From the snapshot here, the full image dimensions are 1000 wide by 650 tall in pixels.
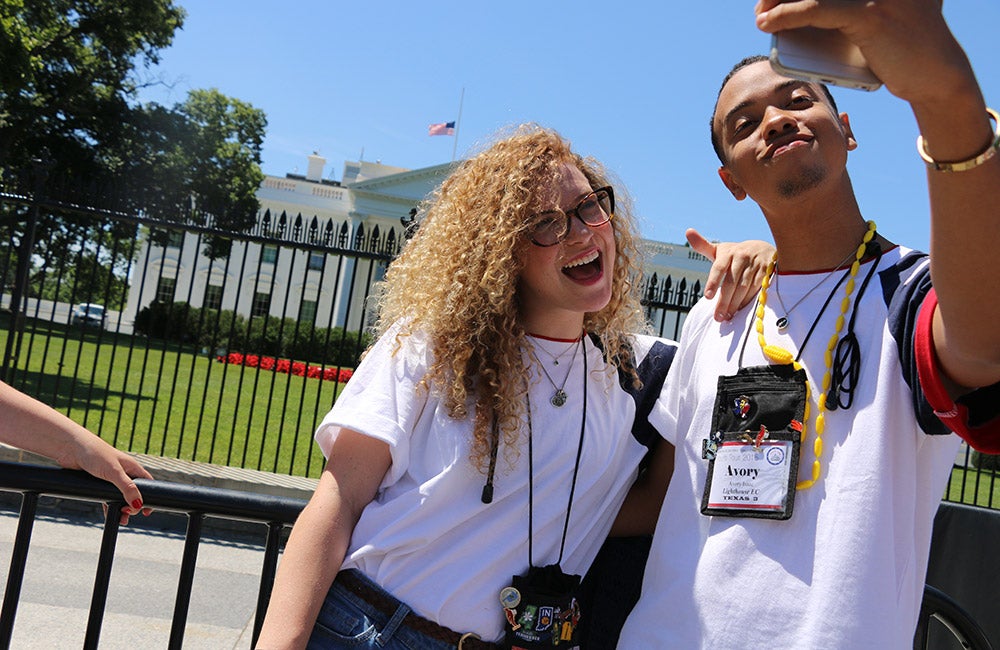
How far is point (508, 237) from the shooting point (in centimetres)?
208

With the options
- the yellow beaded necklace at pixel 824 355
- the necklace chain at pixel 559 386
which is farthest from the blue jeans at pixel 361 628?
the yellow beaded necklace at pixel 824 355

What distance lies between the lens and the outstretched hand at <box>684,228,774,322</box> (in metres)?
2.04

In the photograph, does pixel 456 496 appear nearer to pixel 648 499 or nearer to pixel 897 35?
pixel 648 499

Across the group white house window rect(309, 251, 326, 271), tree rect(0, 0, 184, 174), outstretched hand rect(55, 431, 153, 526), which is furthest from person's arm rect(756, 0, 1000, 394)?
tree rect(0, 0, 184, 174)

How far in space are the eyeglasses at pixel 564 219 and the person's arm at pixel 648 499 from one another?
582mm

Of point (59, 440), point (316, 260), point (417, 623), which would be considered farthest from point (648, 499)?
point (316, 260)

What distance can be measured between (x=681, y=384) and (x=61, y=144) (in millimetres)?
27536

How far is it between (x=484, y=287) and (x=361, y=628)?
0.82 metres

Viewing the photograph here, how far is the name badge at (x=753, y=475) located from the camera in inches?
66.6

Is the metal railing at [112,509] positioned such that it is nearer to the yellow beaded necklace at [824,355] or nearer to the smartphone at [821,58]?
the yellow beaded necklace at [824,355]

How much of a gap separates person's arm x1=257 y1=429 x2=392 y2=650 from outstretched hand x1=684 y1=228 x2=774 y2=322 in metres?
0.87

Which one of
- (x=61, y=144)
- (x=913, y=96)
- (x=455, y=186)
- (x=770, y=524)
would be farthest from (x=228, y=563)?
(x=61, y=144)

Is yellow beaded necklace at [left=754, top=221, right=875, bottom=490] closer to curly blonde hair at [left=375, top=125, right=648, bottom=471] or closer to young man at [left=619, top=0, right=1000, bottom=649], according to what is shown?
young man at [left=619, top=0, right=1000, bottom=649]

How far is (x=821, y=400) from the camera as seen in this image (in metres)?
1.72
